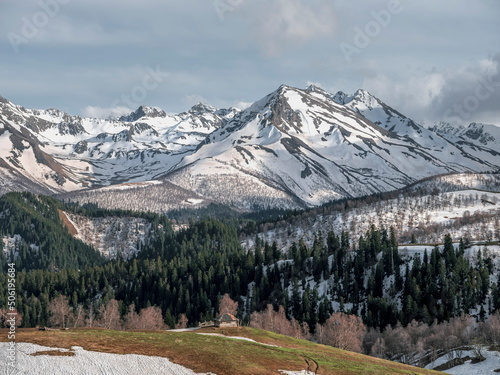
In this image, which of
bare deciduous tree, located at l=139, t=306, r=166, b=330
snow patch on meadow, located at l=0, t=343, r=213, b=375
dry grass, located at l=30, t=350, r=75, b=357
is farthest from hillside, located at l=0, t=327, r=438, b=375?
bare deciduous tree, located at l=139, t=306, r=166, b=330

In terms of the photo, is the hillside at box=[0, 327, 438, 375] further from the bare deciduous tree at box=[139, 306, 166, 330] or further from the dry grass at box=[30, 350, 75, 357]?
the bare deciduous tree at box=[139, 306, 166, 330]

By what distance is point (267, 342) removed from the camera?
366ft

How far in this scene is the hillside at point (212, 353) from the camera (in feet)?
278

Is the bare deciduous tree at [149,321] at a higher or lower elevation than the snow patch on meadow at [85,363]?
lower

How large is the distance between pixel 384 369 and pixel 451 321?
92624mm

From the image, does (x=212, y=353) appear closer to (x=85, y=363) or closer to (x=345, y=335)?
(x=85, y=363)

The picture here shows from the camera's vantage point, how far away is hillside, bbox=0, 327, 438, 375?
84812mm

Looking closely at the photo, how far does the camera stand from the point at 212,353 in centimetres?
9031

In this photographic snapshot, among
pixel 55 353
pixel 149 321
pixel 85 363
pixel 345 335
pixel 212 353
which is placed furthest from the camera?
pixel 149 321

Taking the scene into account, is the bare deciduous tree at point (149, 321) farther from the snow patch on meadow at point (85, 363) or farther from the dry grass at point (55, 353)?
the dry grass at point (55, 353)

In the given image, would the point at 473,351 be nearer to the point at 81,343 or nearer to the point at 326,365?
the point at 326,365

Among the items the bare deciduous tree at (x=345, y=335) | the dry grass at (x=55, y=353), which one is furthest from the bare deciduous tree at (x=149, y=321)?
the dry grass at (x=55, y=353)

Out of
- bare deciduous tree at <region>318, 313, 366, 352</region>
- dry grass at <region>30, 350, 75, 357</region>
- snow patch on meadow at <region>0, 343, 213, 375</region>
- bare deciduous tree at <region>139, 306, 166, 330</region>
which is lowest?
bare deciduous tree at <region>318, 313, 366, 352</region>

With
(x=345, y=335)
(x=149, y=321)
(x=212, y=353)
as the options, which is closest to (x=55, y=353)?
(x=212, y=353)
